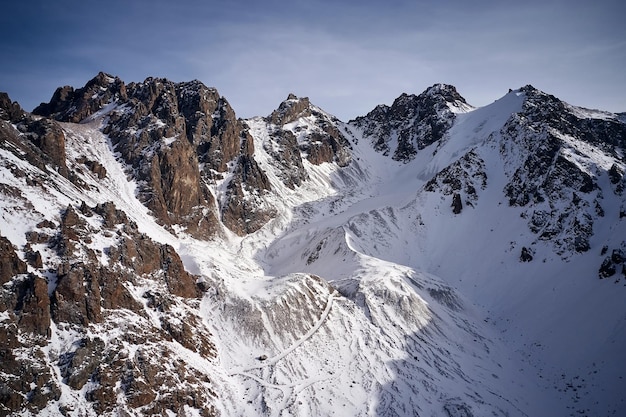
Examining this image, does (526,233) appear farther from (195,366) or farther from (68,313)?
(68,313)

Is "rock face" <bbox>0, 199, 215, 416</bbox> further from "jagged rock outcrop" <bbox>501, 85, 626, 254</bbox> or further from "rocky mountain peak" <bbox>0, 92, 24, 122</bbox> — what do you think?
"jagged rock outcrop" <bbox>501, 85, 626, 254</bbox>

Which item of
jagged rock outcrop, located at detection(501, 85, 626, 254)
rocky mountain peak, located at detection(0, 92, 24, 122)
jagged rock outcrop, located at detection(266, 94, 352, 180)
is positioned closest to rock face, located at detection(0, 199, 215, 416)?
rocky mountain peak, located at detection(0, 92, 24, 122)

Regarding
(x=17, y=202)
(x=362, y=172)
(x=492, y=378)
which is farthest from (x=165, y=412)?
(x=362, y=172)

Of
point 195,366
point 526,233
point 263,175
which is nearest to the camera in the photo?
point 195,366

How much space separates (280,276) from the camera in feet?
278

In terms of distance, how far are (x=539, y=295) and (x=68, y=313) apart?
76.0m

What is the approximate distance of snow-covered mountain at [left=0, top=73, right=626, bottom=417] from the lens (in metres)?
53.6

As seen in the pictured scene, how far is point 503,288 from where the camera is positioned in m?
88.4

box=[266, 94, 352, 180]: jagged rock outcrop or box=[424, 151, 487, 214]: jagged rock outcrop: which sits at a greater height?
box=[266, 94, 352, 180]: jagged rock outcrop

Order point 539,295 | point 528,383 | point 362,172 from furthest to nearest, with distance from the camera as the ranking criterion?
point 362,172, point 539,295, point 528,383

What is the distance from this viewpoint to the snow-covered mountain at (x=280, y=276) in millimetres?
53625

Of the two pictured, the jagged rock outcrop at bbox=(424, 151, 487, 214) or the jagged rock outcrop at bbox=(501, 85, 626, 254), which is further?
the jagged rock outcrop at bbox=(424, 151, 487, 214)

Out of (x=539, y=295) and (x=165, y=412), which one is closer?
(x=165, y=412)

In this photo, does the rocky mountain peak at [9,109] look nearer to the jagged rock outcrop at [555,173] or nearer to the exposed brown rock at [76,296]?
the exposed brown rock at [76,296]
